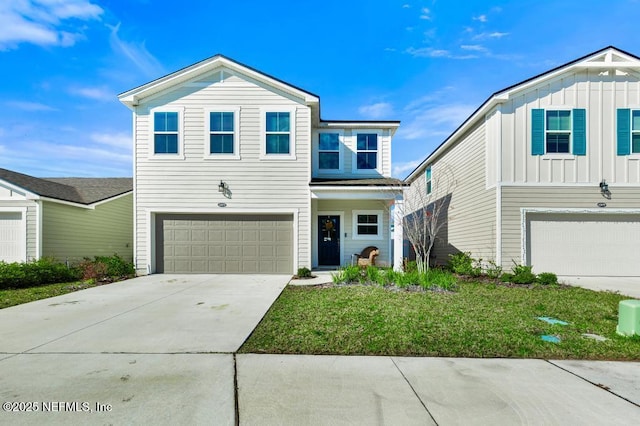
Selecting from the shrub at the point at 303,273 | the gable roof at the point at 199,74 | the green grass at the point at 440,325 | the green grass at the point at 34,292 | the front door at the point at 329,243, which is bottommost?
the green grass at the point at 34,292

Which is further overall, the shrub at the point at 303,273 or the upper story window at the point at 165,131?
the upper story window at the point at 165,131

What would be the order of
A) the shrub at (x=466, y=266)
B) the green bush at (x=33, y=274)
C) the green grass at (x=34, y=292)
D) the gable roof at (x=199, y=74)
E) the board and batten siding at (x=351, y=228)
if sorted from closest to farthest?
the green grass at (x=34, y=292) < the green bush at (x=33, y=274) < the shrub at (x=466, y=266) < the gable roof at (x=199, y=74) < the board and batten siding at (x=351, y=228)

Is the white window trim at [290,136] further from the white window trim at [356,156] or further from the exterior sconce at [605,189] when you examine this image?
the exterior sconce at [605,189]

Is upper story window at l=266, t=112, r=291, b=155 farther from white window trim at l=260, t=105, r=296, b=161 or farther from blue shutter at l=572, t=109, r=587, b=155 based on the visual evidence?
blue shutter at l=572, t=109, r=587, b=155

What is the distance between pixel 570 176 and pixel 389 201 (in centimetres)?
591

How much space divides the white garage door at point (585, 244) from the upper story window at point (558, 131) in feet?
7.04

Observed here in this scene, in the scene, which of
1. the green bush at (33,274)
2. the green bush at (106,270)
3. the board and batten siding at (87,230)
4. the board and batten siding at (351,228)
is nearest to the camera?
the green bush at (33,274)

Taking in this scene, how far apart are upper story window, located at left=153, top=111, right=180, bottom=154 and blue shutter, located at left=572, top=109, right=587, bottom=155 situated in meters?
13.2

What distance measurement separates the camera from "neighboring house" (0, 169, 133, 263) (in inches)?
459

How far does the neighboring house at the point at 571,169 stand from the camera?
35.3ft

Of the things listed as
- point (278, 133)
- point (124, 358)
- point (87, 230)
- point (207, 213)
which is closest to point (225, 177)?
point (207, 213)

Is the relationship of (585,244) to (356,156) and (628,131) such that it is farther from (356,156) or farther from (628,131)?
(356,156)

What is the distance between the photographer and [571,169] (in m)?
10.8

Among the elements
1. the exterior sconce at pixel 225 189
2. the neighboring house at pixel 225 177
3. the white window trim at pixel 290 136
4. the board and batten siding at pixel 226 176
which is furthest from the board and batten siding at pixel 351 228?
the exterior sconce at pixel 225 189
